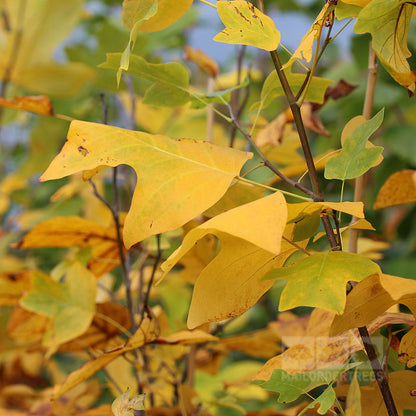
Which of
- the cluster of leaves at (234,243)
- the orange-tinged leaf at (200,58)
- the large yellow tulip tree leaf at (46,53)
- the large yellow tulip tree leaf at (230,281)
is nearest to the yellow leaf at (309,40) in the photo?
the cluster of leaves at (234,243)

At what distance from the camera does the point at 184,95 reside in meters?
0.36

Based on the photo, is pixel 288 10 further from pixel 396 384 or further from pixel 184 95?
pixel 396 384

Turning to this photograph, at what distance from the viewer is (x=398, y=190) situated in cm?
34

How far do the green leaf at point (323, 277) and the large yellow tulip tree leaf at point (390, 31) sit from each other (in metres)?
0.11

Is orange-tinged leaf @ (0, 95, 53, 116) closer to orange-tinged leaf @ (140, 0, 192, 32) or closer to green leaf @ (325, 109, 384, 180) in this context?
orange-tinged leaf @ (140, 0, 192, 32)

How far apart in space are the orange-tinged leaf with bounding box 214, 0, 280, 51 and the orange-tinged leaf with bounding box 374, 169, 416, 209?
0.14 meters

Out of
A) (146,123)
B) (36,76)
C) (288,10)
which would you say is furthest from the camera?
(288,10)

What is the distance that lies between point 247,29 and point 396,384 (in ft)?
0.75

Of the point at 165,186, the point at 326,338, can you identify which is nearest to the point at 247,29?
the point at 165,186

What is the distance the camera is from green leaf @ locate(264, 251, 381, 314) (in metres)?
0.21

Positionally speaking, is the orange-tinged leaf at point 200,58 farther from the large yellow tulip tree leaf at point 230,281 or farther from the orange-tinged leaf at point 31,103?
the large yellow tulip tree leaf at point 230,281

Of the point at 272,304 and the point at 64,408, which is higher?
the point at 64,408

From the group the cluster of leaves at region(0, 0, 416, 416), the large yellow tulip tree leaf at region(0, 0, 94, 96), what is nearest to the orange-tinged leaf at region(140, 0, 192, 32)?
the cluster of leaves at region(0, 0, 416, 416)

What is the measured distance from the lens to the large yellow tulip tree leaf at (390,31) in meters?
0.25
